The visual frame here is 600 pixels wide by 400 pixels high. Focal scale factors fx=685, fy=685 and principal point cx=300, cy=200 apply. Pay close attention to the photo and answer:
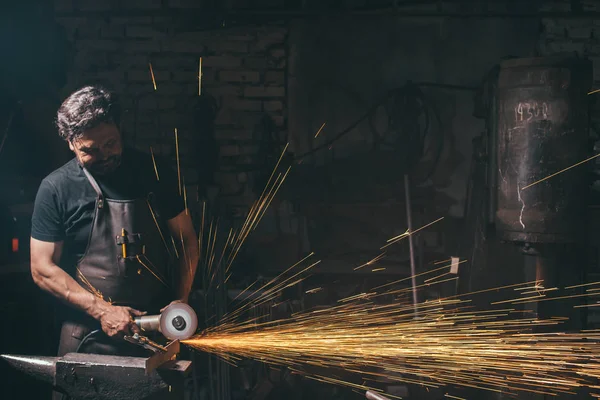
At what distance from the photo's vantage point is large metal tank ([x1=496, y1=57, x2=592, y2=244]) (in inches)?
155

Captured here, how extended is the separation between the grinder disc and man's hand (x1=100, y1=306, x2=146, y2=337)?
0.65 feet

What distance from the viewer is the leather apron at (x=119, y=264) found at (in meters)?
3.45

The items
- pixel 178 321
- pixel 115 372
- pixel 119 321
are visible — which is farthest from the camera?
pixel 119 321

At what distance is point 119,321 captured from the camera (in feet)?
10.5

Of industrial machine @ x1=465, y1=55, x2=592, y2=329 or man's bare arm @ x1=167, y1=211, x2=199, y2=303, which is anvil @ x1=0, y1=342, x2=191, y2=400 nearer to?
man's bare arm @ x1=167, y1=211, x2=199, y2=303

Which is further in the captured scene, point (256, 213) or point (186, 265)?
point (256, 213)

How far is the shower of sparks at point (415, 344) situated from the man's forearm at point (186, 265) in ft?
1.23

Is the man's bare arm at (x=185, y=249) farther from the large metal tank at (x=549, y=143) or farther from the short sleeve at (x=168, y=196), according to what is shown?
the large metal tank at (x=549, y=143)

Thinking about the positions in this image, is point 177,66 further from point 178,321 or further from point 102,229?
point 178,321

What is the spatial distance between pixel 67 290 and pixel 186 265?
622 mm

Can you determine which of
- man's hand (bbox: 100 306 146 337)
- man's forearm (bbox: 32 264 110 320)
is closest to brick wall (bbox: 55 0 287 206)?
man's forearm (bbox: 32 264 110 320)

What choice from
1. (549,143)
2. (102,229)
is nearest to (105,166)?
(102,229)

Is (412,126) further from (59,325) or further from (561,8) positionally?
(59,325)

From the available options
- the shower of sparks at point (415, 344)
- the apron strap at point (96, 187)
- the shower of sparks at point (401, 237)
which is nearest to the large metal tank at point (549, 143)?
the shower of sparks at point (415, 344)
